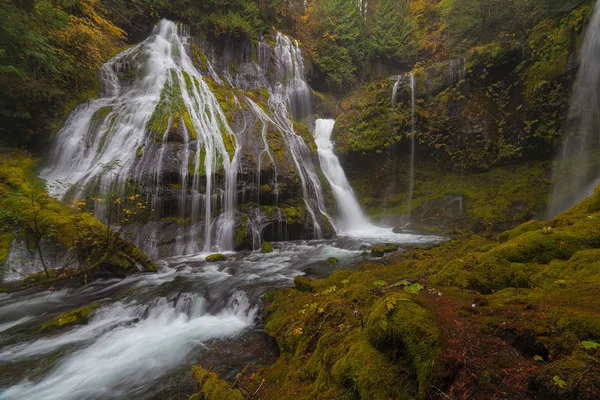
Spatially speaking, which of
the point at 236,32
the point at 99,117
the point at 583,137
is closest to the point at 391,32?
the point at 236,32

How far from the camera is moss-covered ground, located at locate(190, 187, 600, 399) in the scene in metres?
1.56

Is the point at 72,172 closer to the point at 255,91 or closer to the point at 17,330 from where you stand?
the point at 17,330

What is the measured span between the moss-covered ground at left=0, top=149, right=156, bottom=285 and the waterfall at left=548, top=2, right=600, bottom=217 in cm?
1613

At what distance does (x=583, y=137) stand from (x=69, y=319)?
58.9 feet

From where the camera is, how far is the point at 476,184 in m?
13.5

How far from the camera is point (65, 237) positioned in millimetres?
6957

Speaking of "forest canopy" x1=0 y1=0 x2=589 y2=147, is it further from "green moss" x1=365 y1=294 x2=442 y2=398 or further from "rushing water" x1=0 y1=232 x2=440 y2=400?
"green moss" x1=365 y1=294 x2=442 y2=398

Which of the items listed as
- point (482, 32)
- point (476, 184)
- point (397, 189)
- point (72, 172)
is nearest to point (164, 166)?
point (72, 172)

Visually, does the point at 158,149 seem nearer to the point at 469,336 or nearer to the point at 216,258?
the point at 216,258

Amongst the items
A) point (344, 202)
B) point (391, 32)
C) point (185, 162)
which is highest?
point (391, 32)

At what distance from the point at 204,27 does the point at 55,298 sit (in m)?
20.0

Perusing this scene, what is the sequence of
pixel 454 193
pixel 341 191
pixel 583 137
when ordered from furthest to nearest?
pixel 341 191
pixel 454 193
pixel 583 137

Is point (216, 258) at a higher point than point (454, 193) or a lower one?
lower

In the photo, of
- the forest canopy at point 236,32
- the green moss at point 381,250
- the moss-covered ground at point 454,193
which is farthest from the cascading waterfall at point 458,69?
the green moss at point 381,250
